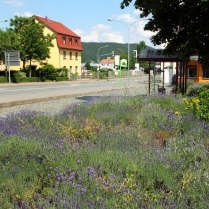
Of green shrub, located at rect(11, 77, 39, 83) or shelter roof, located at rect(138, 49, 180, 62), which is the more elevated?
shelter roof, located at rect(138, 49, 180, 62)

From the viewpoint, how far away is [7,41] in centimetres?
4112

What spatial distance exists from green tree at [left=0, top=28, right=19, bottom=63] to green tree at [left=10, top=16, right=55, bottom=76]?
5.84ft

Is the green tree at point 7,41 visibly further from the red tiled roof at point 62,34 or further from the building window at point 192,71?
the red tiled roof at point 62,34

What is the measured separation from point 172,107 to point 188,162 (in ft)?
16.4

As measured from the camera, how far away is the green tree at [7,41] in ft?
134

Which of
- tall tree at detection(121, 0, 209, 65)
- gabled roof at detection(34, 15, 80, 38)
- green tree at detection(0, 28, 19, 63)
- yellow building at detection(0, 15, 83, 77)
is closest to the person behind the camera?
tall tree at detection(121, 0, 209, 65)

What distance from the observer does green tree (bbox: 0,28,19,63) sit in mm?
40938

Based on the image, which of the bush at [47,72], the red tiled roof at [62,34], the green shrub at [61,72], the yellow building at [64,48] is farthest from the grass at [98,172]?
the red tiled roof at [62,34]

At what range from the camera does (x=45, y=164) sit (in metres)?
3.95

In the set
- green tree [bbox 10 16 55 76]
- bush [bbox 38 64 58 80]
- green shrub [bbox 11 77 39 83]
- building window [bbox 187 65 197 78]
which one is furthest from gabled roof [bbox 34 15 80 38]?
building window [bbox 187 65 197 78]

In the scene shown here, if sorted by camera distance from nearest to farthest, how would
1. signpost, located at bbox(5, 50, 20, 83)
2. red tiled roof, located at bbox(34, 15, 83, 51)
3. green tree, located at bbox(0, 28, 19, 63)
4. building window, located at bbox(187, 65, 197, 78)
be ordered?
building window, located at bbox(187, 65, 197, 78)
signpost, located at bbox(5, 50, 20, 83)
green tree, located at bbox(0, 28, 19, 63)
red tiled roof, located at bbox(34, 15, 83, 51)

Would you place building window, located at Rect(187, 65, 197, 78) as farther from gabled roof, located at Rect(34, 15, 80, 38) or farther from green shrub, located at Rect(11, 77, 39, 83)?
gabled roof, located at Rect(34, 15, 80, 38)

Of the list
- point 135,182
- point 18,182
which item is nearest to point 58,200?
point 18,182

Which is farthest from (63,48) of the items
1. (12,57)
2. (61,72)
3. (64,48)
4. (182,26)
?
(182,26)
